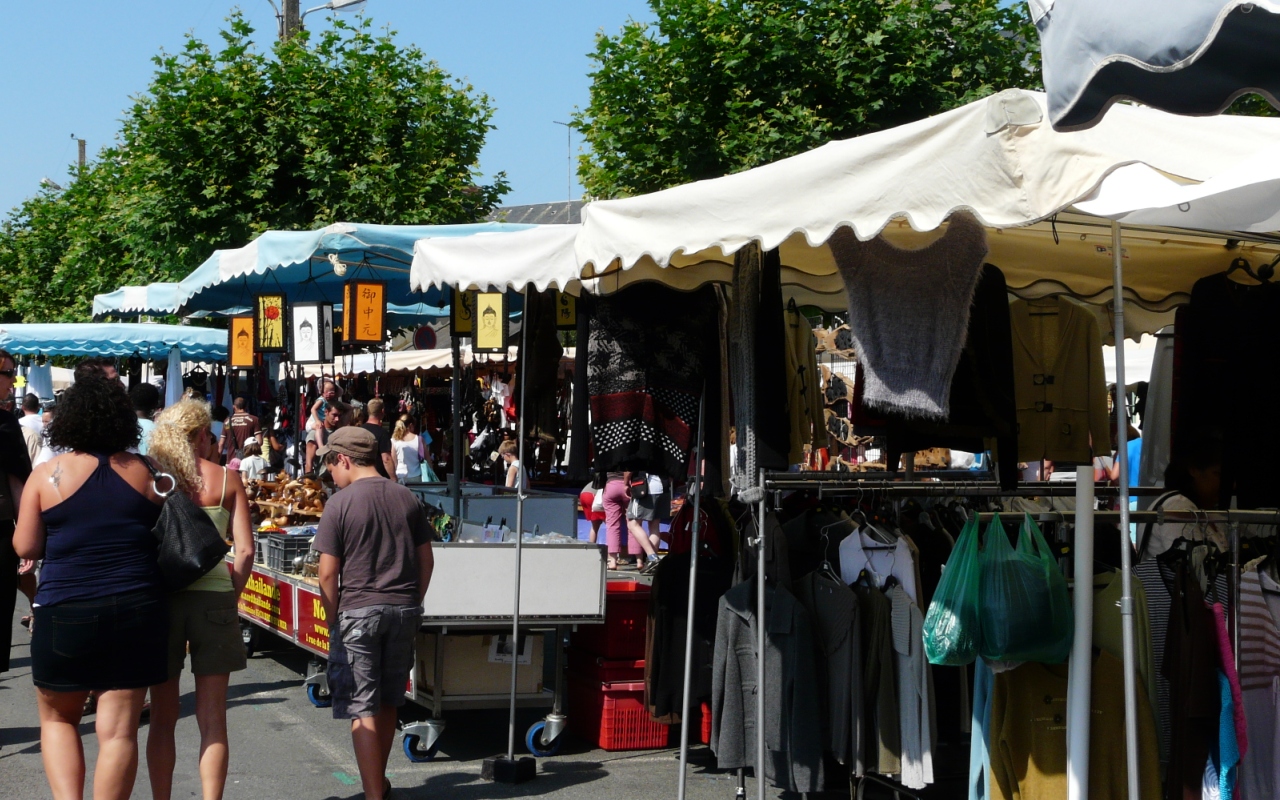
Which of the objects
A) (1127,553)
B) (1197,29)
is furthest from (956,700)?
(1197,29)

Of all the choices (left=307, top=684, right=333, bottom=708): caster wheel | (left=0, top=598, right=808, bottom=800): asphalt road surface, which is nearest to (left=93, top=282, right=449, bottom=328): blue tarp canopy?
(left=307, top=684, right=333, bottom=708): caster wheel

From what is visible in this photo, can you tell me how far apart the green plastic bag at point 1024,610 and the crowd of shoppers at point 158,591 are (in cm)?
247

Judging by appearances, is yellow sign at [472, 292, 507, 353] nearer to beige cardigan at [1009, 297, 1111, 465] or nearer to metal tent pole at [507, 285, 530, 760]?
metal tent pole at [507, 285, 530, 760]

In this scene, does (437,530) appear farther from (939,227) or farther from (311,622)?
(939,227)

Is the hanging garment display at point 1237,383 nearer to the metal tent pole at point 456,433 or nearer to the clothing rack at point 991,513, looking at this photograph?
the clothing rack at point 991,513

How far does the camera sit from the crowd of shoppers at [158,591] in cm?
442

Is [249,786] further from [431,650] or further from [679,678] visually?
[679,678]

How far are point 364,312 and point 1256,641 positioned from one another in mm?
7334

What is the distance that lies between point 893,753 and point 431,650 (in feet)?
8.85

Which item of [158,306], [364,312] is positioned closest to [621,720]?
[364,312]

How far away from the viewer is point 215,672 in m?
4.93

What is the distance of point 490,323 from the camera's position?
26.8 ft

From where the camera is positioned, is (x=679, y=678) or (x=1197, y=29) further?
(x=679, y=678)

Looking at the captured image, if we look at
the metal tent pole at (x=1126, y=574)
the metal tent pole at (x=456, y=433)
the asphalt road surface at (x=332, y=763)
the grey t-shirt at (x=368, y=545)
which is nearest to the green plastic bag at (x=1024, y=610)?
the metal tent pole at (x=1126, y=574)
